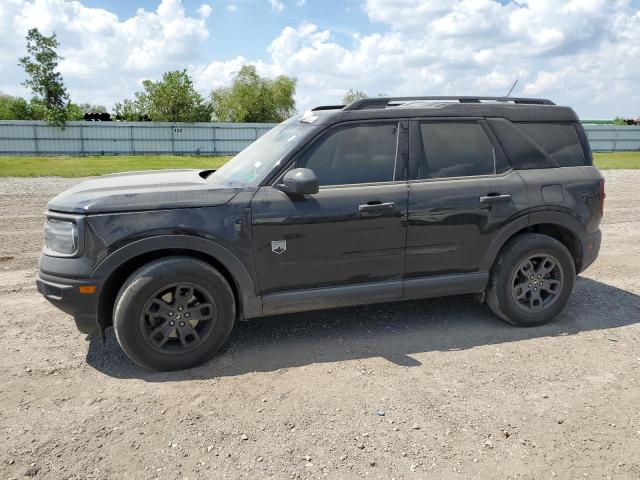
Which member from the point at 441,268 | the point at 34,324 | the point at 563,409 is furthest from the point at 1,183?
the point at 563,409

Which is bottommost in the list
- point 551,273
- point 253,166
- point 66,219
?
point 551,273

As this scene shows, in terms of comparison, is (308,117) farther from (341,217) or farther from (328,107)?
(341,217)

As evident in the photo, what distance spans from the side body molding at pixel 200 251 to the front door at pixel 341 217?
4.7 inches

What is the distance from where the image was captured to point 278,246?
402cm

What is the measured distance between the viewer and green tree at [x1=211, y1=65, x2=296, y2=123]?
177ft

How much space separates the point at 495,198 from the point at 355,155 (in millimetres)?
1287

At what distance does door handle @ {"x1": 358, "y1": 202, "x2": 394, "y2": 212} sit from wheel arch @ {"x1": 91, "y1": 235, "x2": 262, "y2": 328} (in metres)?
1.04

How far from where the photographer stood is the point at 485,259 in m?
4.60

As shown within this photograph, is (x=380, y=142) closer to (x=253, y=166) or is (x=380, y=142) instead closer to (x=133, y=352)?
(x=253, y=166)

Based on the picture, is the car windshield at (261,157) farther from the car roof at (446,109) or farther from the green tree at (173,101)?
the green tree at (173,101)

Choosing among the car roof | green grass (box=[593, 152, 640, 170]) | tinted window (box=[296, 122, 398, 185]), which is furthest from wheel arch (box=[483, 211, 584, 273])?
green grass (box=[593, 152, 640, 170])

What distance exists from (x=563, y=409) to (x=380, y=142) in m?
2.40

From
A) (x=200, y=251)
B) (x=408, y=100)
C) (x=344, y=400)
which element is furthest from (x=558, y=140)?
(x=200, y=251)

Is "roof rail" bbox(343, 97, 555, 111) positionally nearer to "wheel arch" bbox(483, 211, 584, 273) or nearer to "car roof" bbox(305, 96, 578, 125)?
"car roof" bbox(305, 96, 578, 125)
